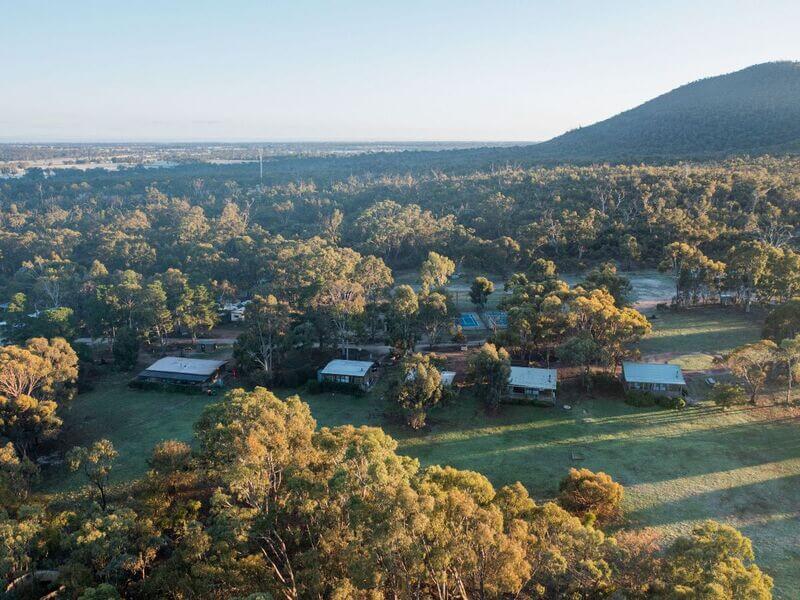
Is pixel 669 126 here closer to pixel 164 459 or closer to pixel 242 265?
pixel 242 265

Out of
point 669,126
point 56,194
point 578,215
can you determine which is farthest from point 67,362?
point 669,126

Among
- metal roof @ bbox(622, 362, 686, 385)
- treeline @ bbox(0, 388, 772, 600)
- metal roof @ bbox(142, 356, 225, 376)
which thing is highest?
treeline @ bbox(0, 388, 772, 600)

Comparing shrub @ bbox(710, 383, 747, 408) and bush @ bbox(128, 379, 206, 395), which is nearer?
shrub @ bbox(710, 383, 747, 408)

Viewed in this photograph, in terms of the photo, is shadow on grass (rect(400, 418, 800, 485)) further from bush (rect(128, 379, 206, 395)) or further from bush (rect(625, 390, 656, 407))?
bush (rect(128, 379, 206, 395))

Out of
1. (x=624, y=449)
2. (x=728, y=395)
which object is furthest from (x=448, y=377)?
(x=728, y=395)

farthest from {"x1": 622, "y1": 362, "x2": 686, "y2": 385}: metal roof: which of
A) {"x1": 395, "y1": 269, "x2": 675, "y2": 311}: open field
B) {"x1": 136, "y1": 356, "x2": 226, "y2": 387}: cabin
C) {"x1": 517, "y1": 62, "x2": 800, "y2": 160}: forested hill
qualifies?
{"x1": 517, "y1": 62, "x2": 800, "y2": 160}: forested hill

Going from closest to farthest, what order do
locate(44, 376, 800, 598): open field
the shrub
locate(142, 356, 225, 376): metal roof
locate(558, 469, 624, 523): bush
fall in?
1. locate(558, 469, 624, 523): bush
2. locate(44, 376, 800, 598): open field
3. the shrub
4. locate(142, 356, 225, 376): metal roof

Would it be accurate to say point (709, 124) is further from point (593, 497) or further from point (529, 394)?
point (593, 497)

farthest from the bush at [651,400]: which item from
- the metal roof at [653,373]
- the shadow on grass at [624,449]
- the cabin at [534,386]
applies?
the cabin at [534,386]
